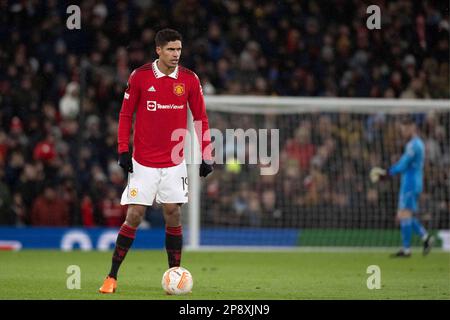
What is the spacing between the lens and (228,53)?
20.3m

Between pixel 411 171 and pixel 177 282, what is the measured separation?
7.68m

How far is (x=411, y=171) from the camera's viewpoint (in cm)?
1547

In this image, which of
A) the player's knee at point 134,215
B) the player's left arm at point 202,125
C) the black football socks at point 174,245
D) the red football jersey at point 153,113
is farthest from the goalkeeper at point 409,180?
the player's knee at point 134,215

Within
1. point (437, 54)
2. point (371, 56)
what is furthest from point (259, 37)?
point (437, 54)

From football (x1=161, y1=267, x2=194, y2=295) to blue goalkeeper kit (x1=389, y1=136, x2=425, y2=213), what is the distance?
723cm

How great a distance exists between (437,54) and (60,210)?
8.60 meters

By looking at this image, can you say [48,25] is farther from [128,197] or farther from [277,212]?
[128,197]

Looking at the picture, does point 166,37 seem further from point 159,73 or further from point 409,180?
point 409,180

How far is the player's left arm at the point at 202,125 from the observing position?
8.98 meters

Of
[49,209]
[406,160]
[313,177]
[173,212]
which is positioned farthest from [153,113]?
[313,177]

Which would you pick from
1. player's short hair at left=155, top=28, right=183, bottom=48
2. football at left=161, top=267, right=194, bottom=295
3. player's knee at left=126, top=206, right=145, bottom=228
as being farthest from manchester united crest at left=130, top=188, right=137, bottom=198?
player's short hair at left=155, top=28, right=183, bottom=48

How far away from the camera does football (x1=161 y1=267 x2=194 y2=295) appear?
8.57 metres

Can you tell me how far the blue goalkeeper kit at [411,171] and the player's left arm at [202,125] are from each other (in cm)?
671
